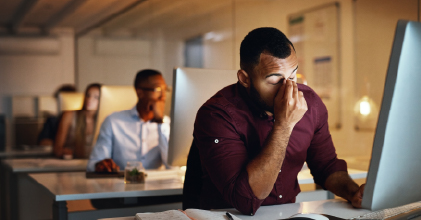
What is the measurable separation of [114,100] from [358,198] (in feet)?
5.63

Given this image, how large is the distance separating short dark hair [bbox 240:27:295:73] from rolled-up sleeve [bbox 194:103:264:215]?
17cm

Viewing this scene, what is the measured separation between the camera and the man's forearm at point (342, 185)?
132 cm

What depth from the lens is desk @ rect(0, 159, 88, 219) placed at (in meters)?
2.78

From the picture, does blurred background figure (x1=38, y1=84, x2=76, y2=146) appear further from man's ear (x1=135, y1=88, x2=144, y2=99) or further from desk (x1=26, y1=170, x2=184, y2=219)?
desk (x1=26, y1=170, x2=184, y2=219)

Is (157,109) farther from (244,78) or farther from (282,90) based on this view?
(282,90)

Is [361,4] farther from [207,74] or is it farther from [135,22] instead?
[207,74]

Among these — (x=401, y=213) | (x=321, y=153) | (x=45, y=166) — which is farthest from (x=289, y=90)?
(x=45, y=166)

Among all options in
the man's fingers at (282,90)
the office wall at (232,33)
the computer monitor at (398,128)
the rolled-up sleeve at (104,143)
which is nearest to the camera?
the computer monitor at (398,128)

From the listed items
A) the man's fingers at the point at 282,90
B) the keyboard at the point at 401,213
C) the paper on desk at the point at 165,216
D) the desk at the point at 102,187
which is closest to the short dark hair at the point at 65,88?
the desk at the point at 102,187


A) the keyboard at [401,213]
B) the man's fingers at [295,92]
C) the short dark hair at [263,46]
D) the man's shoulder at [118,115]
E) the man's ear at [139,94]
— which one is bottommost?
the keyboard at [401,213]

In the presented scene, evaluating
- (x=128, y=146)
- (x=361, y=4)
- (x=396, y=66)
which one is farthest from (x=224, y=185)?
(x=361, y=4)

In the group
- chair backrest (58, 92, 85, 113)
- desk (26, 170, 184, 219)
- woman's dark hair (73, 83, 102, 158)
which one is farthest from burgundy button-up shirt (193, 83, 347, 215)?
chair backrest (58, 92, 85, 113)

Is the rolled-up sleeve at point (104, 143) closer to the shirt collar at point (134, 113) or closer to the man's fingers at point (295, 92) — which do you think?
the shirt collar at point (134, 113)

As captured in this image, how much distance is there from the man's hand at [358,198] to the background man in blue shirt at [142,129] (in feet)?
5.08
